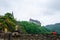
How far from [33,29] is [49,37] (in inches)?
1190

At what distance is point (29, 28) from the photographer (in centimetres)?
4978

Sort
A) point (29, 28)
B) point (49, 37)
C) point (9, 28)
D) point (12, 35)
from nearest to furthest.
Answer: point (12, 35)
point (49, 37)
point (9, 28)
point (29, 28)

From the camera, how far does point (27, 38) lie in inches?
775

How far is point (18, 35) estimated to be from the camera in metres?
19.5

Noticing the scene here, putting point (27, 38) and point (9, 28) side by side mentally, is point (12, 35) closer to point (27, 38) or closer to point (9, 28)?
point (27, 38)

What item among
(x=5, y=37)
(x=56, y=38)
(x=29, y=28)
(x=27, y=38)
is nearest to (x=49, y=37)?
(x=56, y=38)

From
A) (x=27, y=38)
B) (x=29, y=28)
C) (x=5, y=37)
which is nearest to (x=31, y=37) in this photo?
(x=27, y=38)

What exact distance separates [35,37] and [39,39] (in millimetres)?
348

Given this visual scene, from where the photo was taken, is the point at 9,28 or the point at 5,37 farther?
the point at 9,28

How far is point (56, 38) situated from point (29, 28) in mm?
29353

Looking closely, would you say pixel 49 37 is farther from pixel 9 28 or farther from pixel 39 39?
pixel 9 28

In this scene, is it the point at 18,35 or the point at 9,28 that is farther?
the point at 9,28

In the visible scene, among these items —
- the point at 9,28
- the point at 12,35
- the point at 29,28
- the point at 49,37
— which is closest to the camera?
the point at 12,35

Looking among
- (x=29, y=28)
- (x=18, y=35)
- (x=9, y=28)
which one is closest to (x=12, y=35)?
(x=18, y=35)
